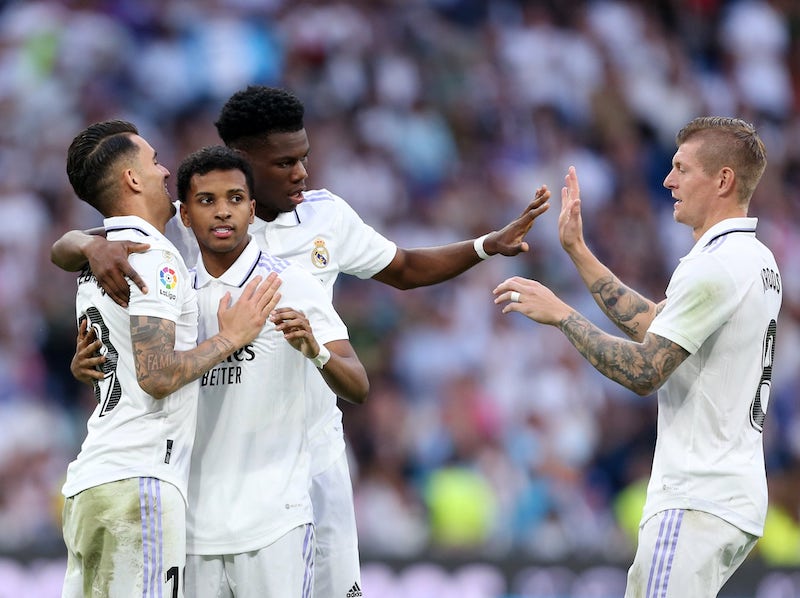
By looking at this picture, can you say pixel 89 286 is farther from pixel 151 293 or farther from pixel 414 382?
pixel 414 382

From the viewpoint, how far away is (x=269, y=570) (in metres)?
4.90

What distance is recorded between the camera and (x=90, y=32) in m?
13.1

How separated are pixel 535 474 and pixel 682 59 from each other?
589 cm

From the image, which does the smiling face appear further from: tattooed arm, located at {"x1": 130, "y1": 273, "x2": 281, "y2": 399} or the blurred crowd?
the blurred crowd

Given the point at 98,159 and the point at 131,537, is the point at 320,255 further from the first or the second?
the point at 131,537

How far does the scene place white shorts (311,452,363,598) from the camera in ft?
18.9

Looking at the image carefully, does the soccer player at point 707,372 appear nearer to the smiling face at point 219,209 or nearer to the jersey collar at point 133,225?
the smiling face at point 219,209

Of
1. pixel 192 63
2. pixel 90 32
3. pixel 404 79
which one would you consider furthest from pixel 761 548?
pixel 90 32

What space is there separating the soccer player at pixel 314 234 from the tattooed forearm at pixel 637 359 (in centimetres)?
94

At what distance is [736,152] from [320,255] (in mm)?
1843

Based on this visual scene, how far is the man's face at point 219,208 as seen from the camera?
4.98 metres

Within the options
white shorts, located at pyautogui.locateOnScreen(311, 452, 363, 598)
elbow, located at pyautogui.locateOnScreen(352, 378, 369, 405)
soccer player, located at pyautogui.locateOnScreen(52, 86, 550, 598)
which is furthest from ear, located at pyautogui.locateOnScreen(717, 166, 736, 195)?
white shorts, located at pyautogui.locateOnScreen(311, 452, 363, 598)

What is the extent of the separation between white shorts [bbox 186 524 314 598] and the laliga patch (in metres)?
1.00

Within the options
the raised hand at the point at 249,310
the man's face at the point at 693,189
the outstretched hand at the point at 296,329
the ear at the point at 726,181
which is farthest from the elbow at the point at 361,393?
the ear at the point at 726,181
